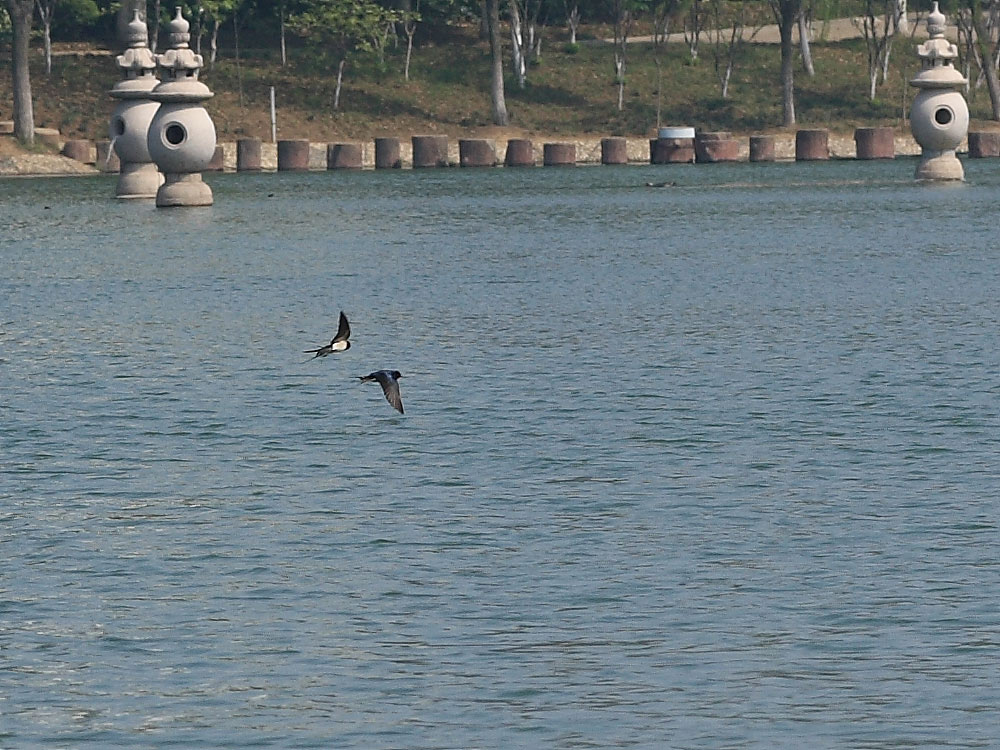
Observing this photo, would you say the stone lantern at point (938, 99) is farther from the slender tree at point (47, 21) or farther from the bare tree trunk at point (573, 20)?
the slender tree at point (47, 21)

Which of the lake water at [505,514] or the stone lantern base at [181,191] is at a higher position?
the lake water at [505,514]

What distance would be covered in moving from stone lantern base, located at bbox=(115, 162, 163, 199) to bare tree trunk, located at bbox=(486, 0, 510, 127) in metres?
29.1

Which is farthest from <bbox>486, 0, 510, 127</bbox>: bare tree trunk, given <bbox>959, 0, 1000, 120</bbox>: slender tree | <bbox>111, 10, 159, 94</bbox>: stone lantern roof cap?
<bbox>111, 10, 159, 94</bbox>: stone lantern roof cap

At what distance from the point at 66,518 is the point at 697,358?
14607 millimetres

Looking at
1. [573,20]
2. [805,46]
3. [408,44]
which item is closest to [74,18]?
[408,44]

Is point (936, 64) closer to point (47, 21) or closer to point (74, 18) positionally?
point (47, 21)

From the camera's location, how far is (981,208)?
75375 millimetres

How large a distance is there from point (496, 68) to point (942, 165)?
28955 millimetres

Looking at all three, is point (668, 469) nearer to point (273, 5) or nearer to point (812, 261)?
point (812, 261)

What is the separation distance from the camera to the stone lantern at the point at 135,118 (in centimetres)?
8312

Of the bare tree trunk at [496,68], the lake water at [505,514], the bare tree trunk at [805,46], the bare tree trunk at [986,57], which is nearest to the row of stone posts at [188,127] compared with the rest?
the bare tree trunk at [496,68]

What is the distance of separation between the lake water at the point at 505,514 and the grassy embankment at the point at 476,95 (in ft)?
214

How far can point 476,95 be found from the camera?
119812 millimetres

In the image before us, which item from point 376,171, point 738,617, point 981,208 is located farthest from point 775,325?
point 376,171
